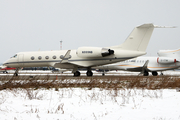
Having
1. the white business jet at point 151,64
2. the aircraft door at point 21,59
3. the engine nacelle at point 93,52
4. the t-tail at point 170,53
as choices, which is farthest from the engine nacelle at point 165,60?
the aircraft door at point 21,59

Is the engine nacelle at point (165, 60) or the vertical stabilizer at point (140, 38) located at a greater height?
the vertical stabilizer at point (140, 38)

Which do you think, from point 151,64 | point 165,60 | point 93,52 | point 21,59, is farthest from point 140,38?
point 21,59

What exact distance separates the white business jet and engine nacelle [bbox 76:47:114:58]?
26.1 feet

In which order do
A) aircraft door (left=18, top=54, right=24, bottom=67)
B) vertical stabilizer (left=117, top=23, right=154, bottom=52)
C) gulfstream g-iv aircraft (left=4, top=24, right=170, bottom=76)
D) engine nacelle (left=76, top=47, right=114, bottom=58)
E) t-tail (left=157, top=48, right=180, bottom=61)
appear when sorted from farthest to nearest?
t-tail (left=157, top=48, right=180, bottom=61) → aircraft door (left=18, top=54, right=24, bottom=67) → vertical stabilizer (left=117, top=23, right=154, bottom=52) → gulfstream g-iv aircraft (left=4, top=24, right=170, bottom=76) → engine nacelle (left=76, top=47, right=114, bottom=58)

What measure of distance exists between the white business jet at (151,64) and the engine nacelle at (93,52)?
313 inches

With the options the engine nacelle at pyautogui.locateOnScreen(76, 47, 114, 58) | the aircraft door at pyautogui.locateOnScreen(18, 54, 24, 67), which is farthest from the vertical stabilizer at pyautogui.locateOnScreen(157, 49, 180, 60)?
the aircraft door at pyautogui.locateOnScreen(18, 54, 24, 67)

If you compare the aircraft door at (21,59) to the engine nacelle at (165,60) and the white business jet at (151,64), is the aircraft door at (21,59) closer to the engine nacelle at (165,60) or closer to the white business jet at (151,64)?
the white business jet at (151,64)

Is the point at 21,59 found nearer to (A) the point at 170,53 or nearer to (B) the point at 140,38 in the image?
(B) the point at 140,38

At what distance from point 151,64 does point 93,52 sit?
40.5ft

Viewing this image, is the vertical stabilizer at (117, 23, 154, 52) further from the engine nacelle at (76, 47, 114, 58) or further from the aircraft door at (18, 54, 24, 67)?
the aircraft door at (18, 54, 24, 67)

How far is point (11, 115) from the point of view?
13.6 feet

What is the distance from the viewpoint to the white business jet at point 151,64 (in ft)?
92.4

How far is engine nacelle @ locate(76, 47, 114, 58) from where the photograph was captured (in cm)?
2016

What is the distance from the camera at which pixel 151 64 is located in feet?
94.8
